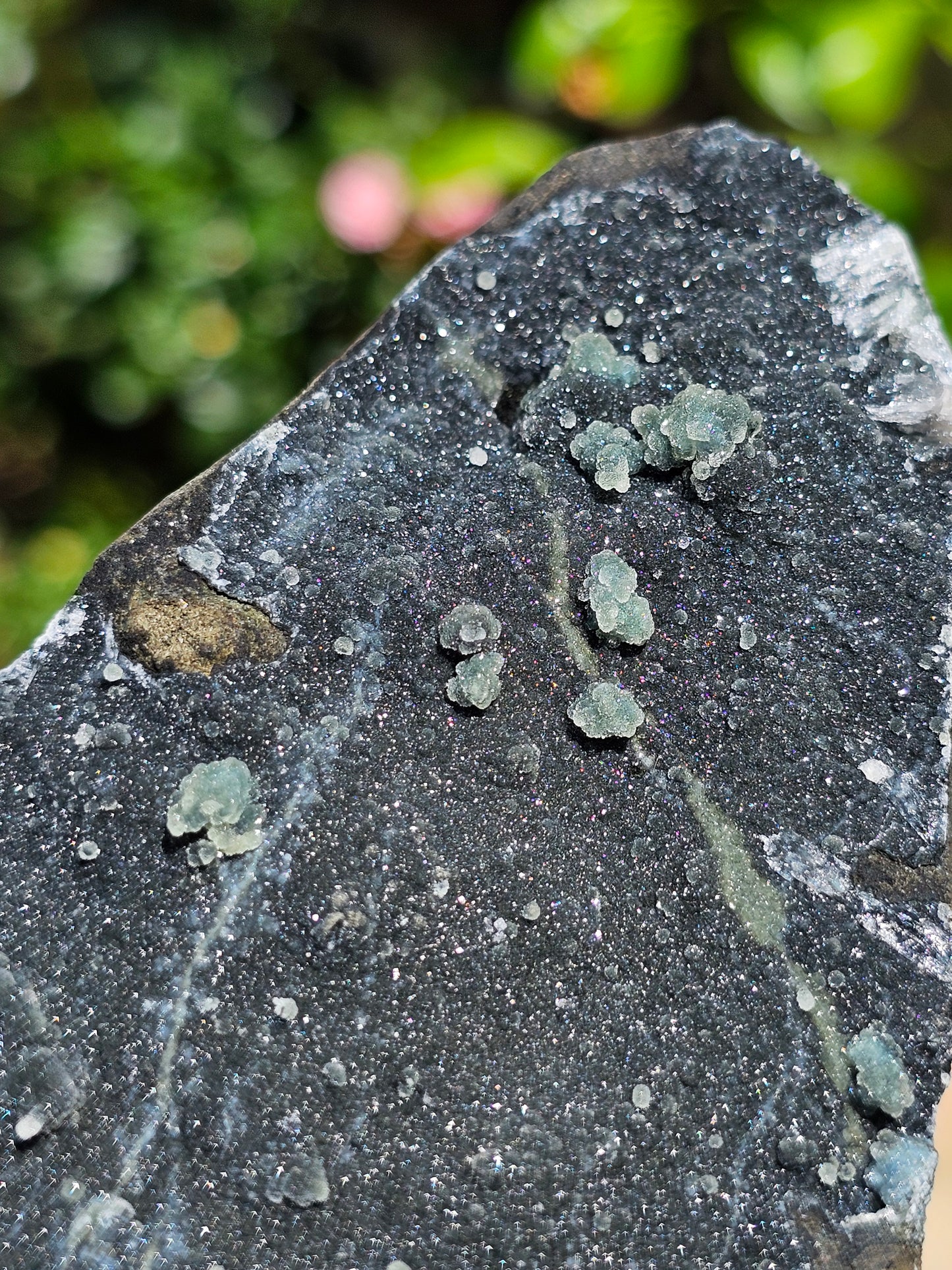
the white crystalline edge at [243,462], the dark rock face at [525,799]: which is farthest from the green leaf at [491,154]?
the white crystalline edge at [243,462]

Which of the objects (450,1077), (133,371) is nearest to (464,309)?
(450,1077)

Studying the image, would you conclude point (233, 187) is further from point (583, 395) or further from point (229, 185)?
point (583, 395)

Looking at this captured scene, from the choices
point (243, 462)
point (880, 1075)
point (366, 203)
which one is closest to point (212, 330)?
point (366, 203)

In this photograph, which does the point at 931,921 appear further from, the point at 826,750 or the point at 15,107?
the point at 15,107

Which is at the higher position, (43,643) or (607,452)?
(607,452)

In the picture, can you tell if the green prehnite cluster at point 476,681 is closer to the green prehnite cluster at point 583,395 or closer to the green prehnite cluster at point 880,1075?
the green prehnite cluster at point 583,395
